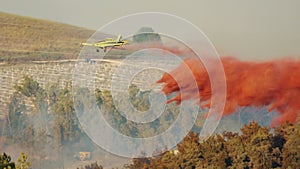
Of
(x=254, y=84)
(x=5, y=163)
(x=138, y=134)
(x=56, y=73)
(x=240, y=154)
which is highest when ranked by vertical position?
(x=56, y=73)

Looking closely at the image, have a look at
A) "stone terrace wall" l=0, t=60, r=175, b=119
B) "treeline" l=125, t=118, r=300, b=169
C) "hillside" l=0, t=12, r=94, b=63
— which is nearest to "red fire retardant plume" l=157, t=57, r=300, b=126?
"treeline" l=125, t=118, r=300, b=169

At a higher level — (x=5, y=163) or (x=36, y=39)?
(x=36, y=39)

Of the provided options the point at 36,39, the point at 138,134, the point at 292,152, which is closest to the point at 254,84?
the point at 292,152

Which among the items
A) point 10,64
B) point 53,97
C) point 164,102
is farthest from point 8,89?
point 164,102

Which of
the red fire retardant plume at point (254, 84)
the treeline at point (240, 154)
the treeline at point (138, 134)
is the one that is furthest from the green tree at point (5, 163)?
the red fire retardant plume at point (254, 84)

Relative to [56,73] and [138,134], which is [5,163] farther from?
[56,73]

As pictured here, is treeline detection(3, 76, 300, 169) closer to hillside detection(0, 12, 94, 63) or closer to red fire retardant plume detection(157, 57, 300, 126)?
red fire retardant plume detection(157, 57, 300, 126)
